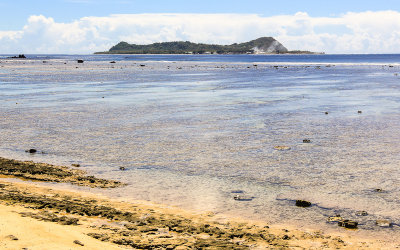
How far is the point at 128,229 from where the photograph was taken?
10.0 metres

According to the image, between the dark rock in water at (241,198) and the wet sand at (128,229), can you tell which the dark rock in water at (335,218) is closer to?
the wet sand at (128,229)

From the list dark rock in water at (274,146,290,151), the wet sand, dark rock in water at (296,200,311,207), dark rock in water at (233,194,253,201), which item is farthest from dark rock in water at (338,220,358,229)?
dark rock in water at (274,146,290,151)

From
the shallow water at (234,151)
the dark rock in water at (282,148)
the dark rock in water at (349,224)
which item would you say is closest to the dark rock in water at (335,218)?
the shallow water at (234,151)

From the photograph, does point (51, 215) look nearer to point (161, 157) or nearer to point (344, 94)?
point (161, 157)

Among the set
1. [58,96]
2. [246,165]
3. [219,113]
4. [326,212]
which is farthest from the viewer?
[58,96]

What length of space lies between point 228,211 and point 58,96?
3254 cm

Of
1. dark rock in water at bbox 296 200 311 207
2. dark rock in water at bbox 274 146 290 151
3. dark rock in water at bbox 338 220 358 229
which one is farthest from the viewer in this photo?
dark rock in water at bbox 274 146 290 151

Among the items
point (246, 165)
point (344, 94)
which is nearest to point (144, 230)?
point (246, 165)

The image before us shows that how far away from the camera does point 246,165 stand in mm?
16125

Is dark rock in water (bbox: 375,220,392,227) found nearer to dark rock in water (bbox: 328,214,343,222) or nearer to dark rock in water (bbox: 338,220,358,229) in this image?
dark rock in water (bbox: 338,220,358,229)

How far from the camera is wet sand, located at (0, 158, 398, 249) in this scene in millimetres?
8742

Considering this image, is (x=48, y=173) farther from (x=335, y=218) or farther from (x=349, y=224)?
(x=349, y=224)

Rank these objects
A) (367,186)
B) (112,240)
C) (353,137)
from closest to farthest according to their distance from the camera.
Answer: (112,240)
(367,186)
(353,137)

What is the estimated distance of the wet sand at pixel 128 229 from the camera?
874 cm
